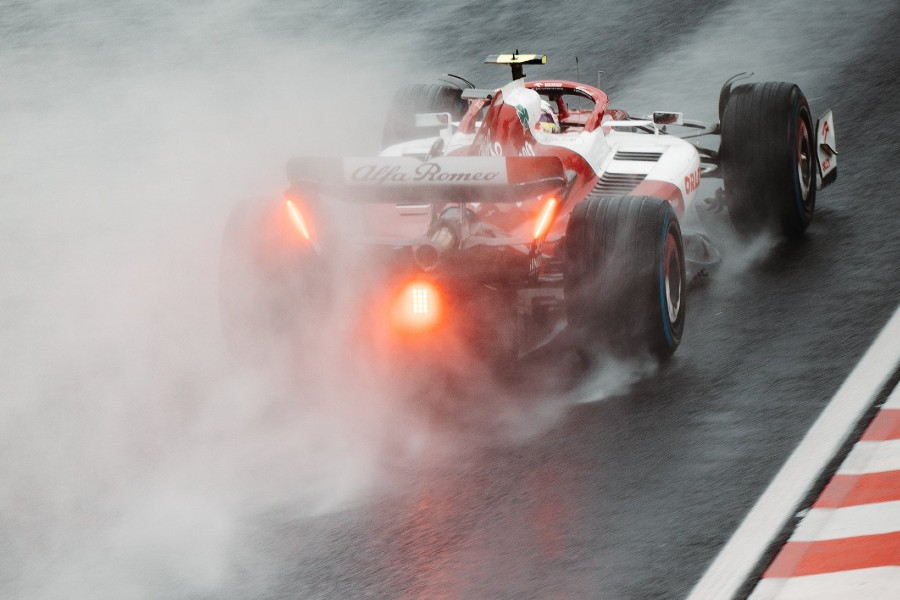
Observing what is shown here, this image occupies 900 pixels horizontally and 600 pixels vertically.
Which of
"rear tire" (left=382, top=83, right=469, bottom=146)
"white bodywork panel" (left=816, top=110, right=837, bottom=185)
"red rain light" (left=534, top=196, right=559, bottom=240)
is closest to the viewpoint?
"red rain light" (left=534, top=196, right=559, bottom=240)

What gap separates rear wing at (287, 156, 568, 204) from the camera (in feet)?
20.2

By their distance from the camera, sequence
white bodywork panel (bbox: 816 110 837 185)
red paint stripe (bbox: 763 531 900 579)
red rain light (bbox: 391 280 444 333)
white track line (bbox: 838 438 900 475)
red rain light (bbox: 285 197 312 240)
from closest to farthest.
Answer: red paint stripe (bbox: 763 531 900 579) < white track line (bbox: 838 438 900 475) < red rain light (bbox: 391 280 444 333) < red rain light (bbox: 285 197 312 240) < white bodywork panel (bbox: 816 110 837 185)

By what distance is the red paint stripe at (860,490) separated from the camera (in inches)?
190

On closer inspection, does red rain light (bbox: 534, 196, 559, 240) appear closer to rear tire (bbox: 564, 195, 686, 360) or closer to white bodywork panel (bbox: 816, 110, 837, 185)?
rear tire (bbox: 564, 195, 686, 360)

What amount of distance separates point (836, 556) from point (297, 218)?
3152 mm

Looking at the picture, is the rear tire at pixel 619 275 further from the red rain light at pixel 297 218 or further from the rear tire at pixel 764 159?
the rear tire at pixel 764 159

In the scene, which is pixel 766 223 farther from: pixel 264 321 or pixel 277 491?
pixel 277 491

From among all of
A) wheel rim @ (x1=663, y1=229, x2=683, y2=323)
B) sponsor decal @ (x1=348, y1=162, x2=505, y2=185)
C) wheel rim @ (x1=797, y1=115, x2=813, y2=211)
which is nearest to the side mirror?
wheel rim @ (x1=797, y1=115, x2=813, y2=211)

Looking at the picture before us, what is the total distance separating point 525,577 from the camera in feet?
15.3

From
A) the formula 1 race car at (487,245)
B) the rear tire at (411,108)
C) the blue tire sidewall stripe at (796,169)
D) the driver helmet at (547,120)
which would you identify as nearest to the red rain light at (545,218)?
the formula 1 race car at (487,245)

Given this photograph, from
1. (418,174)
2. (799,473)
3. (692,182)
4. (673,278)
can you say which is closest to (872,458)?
(799,473)

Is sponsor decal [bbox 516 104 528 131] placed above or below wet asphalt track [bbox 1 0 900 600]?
above

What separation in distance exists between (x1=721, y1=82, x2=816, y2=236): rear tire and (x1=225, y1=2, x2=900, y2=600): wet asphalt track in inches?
7.9

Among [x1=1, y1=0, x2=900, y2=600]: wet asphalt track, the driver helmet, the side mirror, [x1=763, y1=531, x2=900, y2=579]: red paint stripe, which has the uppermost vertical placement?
the driver helmet
